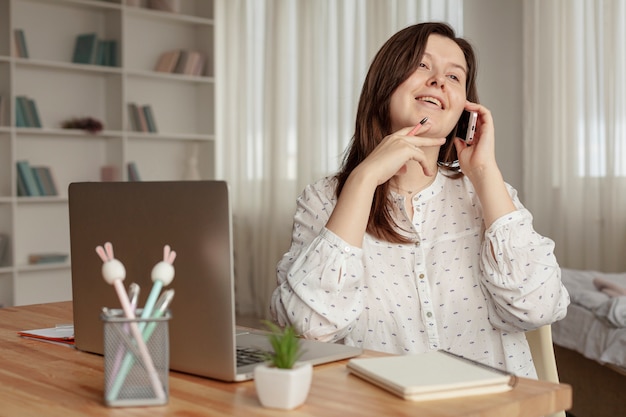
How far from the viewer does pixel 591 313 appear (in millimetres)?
2939

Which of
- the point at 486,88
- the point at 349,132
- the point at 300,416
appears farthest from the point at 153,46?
the point at 300,416

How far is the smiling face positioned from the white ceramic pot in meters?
0.88

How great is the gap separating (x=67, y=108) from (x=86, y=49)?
388 millimetres

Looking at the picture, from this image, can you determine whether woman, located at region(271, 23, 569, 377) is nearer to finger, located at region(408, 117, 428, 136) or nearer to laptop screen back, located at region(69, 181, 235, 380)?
finger, located at region(408, 117, 428, 136)

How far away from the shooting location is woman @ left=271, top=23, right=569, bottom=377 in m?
1.58

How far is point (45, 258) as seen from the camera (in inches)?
205

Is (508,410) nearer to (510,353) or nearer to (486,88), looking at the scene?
(510,353)

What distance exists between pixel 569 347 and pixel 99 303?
84.1 inches

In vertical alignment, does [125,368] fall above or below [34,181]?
below

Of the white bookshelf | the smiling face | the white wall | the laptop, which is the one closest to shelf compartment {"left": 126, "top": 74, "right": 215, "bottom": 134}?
the white bookshelf

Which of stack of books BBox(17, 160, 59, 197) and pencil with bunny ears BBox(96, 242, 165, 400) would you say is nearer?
pencil with bunny ears BBox(96, 242, 165, 400)

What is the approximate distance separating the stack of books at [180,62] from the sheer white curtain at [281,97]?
15.1 inches

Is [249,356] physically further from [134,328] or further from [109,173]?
[109,173]

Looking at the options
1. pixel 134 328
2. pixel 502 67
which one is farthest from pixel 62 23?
pixel 134 328
